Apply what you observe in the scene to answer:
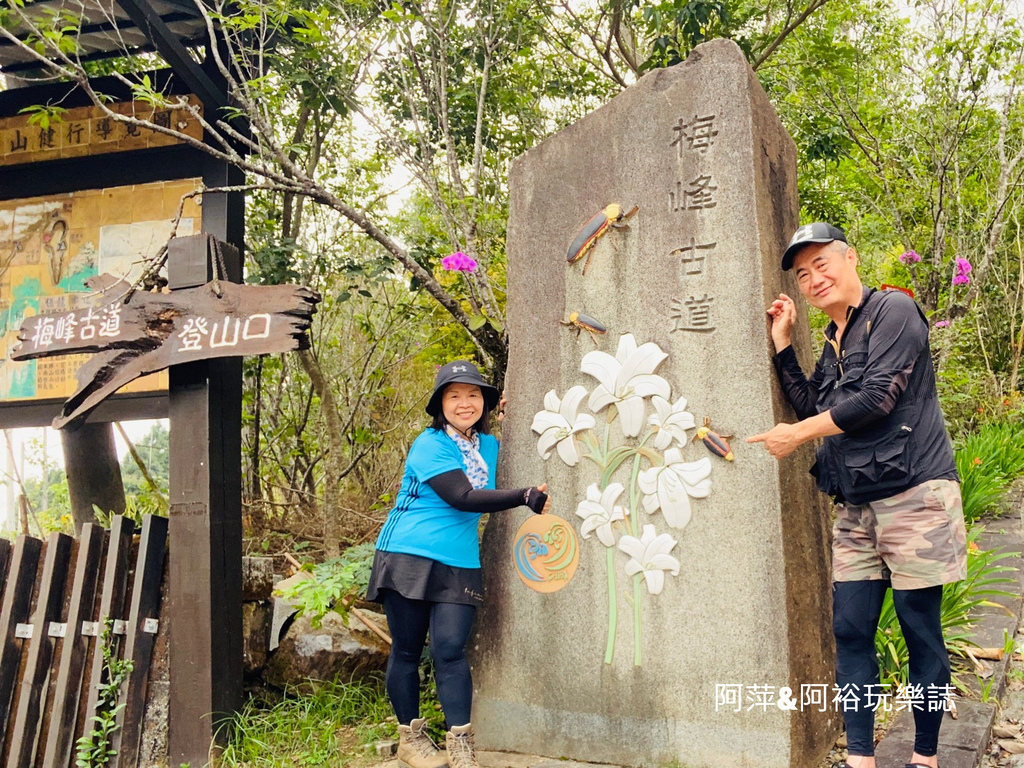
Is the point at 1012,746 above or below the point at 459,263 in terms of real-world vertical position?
below

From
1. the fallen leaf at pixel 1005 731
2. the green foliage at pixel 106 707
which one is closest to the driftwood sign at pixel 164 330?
the green foliage at pixel 106 707

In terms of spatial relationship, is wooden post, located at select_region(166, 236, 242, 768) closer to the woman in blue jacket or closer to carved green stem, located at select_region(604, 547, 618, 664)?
the woman in blue jacket

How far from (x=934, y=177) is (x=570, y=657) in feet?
18.0

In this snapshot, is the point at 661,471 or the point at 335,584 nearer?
the point at 661,471

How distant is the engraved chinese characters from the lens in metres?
3.05

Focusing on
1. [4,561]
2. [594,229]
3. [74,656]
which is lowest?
[74,656]

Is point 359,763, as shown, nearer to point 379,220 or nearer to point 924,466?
point 924,466

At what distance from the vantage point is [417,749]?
3055mm

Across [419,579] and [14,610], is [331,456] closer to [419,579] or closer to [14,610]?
[14,610]

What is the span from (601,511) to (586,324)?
74 cm

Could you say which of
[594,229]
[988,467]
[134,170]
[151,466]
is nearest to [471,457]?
[594,229]

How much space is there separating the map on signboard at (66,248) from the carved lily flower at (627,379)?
2.73 metres

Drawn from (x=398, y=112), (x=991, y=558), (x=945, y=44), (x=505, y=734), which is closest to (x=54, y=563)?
(x=505, y=734)

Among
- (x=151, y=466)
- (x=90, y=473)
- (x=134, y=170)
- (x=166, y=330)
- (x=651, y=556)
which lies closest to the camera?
(x=651, y=556)
